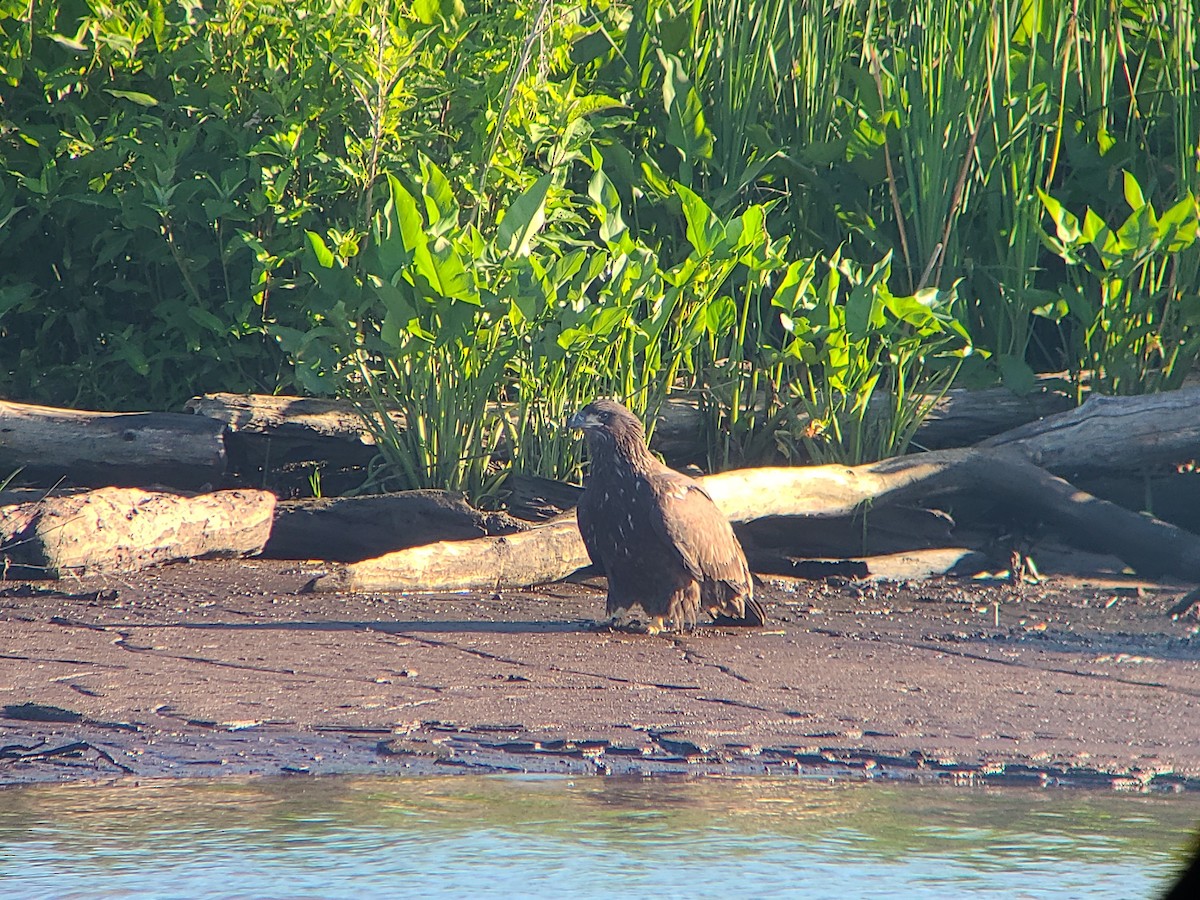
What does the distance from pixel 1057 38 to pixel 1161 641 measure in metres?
3.12

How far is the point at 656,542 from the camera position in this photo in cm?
508

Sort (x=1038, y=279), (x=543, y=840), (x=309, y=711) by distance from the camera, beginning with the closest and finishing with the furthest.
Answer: (x=543, y=840), (x=309, y=711), (x=1038, y=279)

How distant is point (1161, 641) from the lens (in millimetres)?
5066

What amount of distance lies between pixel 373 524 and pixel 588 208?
1.80m

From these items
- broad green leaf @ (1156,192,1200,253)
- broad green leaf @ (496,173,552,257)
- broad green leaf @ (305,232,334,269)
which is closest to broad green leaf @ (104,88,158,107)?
broad green leaf @ (305,232,334,269)

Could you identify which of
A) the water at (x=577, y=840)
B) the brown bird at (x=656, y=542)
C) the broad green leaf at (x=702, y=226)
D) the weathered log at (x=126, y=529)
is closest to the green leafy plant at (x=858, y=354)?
the broad green leaf at (x=702, y=226)

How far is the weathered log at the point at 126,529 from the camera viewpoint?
217 inches

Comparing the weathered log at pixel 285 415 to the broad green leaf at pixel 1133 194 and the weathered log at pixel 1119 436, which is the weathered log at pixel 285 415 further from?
the broad green leaf at pixel 1133 194

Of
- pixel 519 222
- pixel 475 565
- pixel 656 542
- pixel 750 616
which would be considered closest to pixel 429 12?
pixel 519 222

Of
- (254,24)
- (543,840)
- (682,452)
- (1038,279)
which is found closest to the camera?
(543,840)

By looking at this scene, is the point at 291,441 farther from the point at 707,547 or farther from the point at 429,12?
the point at 707,547

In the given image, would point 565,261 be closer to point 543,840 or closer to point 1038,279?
point 1038,279

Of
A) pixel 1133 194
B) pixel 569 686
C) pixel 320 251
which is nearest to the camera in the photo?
pixel 569 686

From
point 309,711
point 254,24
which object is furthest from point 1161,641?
point 254,24
